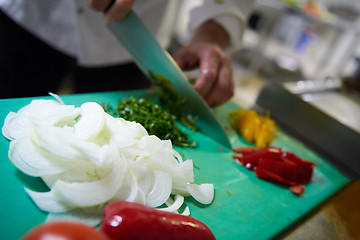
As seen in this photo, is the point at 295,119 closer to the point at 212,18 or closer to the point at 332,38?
the point at 212,18

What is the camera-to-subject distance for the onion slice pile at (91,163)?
0.69m

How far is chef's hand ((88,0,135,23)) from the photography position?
129 cm

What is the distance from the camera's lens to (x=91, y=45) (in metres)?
1.77

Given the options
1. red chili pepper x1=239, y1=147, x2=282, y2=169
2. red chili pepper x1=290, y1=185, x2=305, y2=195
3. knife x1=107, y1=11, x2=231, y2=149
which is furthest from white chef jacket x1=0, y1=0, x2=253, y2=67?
red chili pepper x1=290, y1=185, x2=305, y2=195

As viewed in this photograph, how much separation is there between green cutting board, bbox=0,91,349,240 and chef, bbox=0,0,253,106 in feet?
1.45

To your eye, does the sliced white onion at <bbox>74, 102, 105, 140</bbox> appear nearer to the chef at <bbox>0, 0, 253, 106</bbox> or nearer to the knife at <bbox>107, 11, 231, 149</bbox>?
the knife at <bbox>107, 11, 231, 149</bbox>

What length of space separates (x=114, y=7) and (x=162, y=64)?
0.38 meters

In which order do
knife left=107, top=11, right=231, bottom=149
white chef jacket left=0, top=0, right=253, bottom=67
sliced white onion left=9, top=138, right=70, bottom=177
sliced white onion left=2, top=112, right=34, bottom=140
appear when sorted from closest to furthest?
1. sliced white onion left=9, top=138, right=70, bottom=177
2. sliced white onion left=2, top=112, right=34, bottom=140
3. knife left=107, top=11, right=231, bottom=149
4. white chef jacket left=0, top=0, right=253, bottom=67

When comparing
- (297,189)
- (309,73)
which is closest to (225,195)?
(297,189)

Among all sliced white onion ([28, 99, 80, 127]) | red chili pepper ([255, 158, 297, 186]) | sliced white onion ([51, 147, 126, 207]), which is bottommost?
red chili pepper ([255, 158, 297, 186])

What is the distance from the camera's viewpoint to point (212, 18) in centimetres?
183

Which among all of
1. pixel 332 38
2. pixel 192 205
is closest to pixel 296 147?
pixel 192 205

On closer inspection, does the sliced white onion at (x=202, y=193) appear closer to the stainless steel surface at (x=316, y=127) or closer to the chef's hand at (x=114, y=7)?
the chef's hand at (x=114, y=7)

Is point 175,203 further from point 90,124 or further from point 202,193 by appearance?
point 90,124
